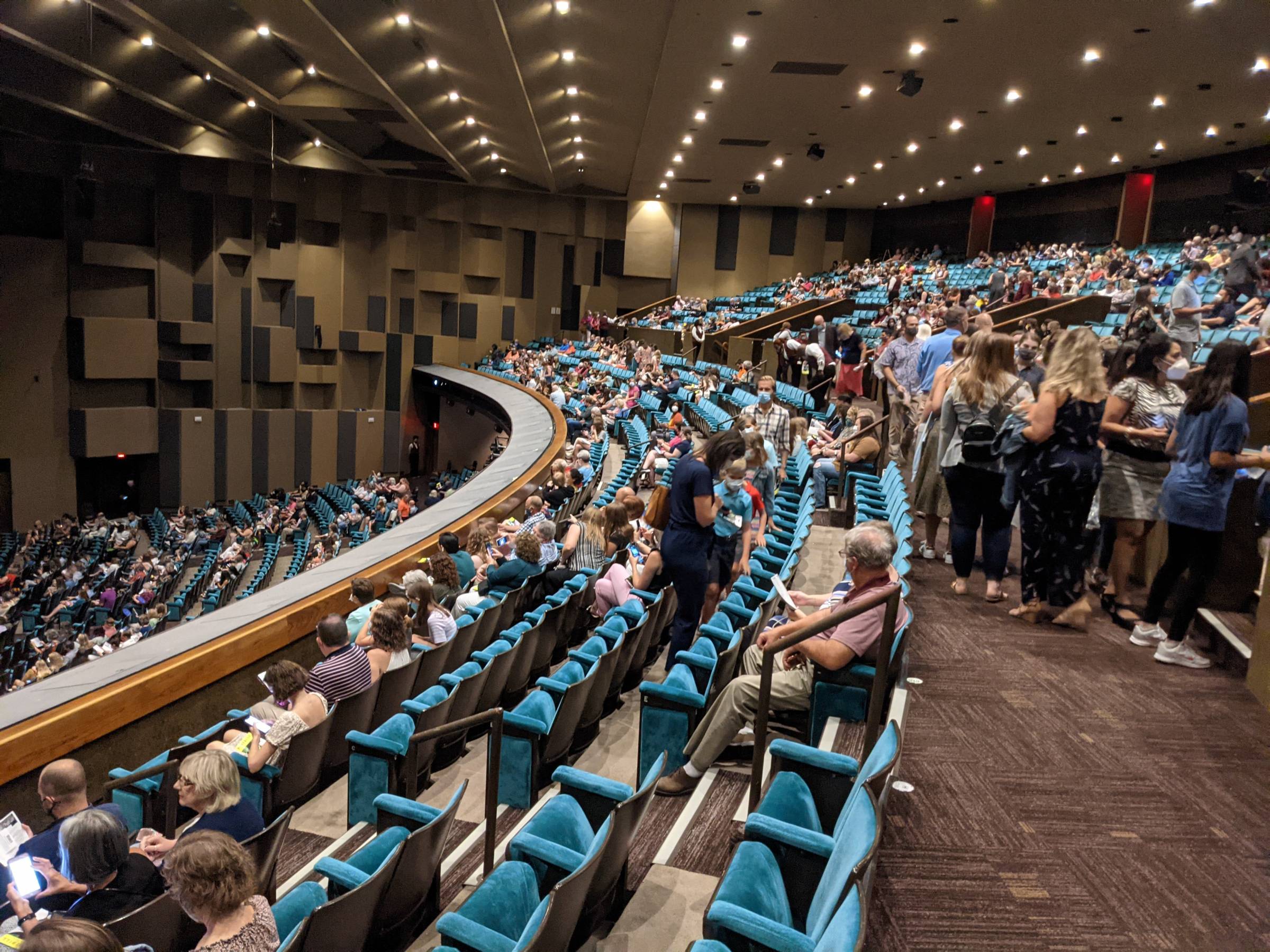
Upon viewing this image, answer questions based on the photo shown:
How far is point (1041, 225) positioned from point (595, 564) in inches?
700

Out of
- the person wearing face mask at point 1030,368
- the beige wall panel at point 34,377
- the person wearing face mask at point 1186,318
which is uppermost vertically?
the person wearing face mask at point 1186,318

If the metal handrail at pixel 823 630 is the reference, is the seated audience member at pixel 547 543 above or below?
below

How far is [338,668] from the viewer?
3314mm

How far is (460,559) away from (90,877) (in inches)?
125

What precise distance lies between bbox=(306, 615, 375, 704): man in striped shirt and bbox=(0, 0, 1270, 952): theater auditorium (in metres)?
0.02

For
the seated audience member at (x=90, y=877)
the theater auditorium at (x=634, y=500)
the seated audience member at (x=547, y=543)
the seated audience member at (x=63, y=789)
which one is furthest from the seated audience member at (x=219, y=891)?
the seated audience member at (x=547, y=543)

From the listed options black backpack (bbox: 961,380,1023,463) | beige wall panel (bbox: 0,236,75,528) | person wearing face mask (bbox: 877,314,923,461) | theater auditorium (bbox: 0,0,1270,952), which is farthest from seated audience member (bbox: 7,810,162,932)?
beige wall panel (bbox: 0,236,75,528)

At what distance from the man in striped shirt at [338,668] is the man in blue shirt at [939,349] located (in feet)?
10.1

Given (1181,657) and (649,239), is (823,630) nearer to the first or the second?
(1181,657)

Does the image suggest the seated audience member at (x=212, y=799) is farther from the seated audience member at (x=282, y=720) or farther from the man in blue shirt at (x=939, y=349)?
the man in blue shirt at (x=939, y=349)

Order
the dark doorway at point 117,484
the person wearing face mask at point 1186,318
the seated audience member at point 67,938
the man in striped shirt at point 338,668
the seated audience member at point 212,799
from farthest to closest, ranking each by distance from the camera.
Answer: the dark doorway at point 117,484 → the person wearing face mask at point 1186,318 → the man in striped shirt at point 338,668 → the seated audience member at point 212,799 → the seated audience member at point 67,938

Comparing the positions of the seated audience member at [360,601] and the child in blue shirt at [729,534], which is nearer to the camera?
the child in blue shirt at [729,534]

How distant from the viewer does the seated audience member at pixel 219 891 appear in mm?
Result: 1756

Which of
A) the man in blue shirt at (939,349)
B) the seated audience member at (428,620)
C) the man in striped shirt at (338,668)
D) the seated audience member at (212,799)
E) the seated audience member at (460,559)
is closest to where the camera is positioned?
the seated audience member at (212,799)
